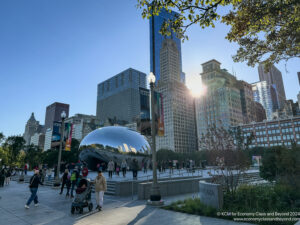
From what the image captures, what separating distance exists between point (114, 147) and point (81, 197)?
18.7 meters

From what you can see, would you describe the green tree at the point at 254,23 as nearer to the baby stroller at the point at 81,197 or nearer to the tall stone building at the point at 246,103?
the baby stroller at the point at 81,197

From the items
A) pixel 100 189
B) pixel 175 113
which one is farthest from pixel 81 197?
pixel 175 113

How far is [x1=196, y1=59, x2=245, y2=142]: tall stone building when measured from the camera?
137625mm

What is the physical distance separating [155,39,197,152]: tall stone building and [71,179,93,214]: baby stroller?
129055mm

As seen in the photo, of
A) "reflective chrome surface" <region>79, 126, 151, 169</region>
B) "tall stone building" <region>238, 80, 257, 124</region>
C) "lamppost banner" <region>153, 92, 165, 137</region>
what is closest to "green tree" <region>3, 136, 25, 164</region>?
"reflective chrome surface" <region>79, 126, 151, 169</region>

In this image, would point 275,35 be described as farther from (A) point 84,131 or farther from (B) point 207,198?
(A) point 84,131

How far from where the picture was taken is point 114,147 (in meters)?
27.5

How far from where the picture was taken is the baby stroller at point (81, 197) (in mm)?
8672

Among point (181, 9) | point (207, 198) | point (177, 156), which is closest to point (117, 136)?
point (207, 198)

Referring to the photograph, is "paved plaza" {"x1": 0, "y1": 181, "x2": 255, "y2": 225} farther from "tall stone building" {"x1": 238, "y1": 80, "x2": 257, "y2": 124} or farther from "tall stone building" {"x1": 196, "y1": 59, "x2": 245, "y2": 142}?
"tall stone building" {"x1": 238, "y1": 80, "x2": 257, "y2": 124}

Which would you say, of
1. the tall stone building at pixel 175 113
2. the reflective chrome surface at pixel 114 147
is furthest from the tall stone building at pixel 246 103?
the reflective chrome surface at pixel 114 147

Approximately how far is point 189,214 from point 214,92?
474 feet

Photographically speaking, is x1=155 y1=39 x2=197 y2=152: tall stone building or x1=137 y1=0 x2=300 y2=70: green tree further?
x1=155 y1=39 x2=197 y2=152: tall stone building

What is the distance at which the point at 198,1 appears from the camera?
6746 mm
